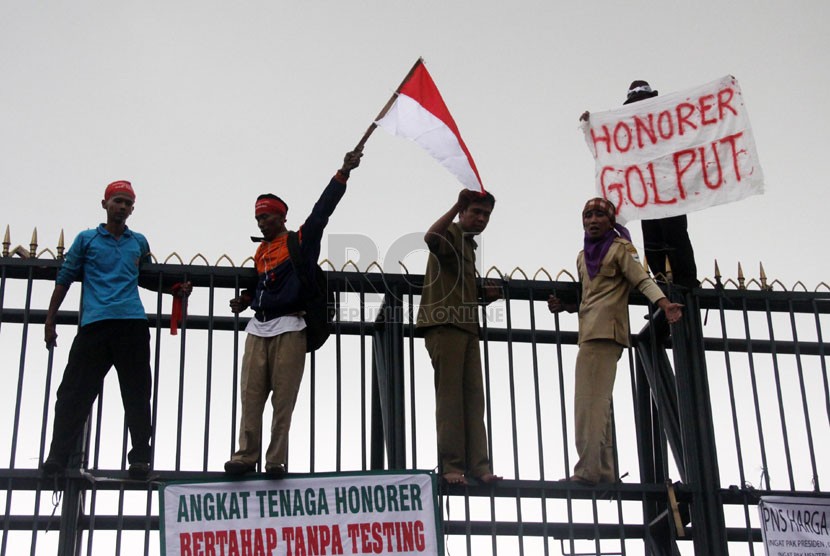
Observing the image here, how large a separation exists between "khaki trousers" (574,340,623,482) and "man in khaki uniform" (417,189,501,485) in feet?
2.13

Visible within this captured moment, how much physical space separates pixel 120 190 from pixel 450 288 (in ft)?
7.44

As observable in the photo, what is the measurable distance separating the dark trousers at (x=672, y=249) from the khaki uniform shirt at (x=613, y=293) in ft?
1.45

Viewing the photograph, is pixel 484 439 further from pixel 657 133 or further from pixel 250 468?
pixel 657 133

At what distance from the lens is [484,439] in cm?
777

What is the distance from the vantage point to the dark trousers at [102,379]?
735 centimetres

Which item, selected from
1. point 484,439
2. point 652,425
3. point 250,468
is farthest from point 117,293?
point 652,425

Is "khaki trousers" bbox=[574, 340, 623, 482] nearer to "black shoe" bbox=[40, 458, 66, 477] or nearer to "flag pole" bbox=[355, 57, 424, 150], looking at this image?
"flag pole" bbox=[355, 57, 424, 150]

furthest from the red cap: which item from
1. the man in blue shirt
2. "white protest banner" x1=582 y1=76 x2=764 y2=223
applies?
"white protest banner" x1=582 y1=76 x2=764 y2=223

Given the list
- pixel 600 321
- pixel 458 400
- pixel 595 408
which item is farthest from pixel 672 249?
pixel 458 400

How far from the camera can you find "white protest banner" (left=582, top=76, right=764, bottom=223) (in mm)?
8922

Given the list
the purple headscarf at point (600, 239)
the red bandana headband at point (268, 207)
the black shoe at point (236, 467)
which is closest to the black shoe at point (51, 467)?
the black shoe at point (236, 467)

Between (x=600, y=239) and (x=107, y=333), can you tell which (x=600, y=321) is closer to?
(x=600, y=239)

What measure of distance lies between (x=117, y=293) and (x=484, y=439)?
2.50 metres

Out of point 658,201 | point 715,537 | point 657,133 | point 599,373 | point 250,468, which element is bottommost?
point 715,537
